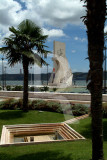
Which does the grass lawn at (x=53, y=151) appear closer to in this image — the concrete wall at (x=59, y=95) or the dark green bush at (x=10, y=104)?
the dark green bush at (x=10, y=104)

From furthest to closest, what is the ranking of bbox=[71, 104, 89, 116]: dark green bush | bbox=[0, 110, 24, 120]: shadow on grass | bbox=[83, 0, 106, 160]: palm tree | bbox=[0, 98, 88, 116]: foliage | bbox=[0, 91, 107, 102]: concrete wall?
bbox=[0, 91, 107, 102]: concrete wall, bbox=[0, 98, 88, 116]: foliage, bbox=[71, 104, 89, 116]: dark green bush, bbox=[0, 110, 24, 120]: shadow on grass, bbox=[83, 0, 106, 160]: palm tree

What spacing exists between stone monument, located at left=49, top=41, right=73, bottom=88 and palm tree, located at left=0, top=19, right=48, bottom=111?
128ft

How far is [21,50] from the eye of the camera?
12289 mm

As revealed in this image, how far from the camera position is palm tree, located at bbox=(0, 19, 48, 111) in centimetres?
1210

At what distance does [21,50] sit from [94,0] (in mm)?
8673

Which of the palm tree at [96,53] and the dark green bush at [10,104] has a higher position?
the palm tree at [96,53]

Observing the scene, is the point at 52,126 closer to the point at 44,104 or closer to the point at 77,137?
the point at 77,137

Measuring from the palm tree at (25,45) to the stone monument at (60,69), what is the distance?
128 feet

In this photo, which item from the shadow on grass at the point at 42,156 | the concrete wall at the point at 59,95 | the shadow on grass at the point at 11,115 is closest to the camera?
the shadow on grass at the point at 42,156

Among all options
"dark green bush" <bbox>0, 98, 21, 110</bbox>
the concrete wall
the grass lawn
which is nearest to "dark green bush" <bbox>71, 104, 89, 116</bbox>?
the concrete wall

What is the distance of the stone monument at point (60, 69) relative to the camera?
53.3 meters

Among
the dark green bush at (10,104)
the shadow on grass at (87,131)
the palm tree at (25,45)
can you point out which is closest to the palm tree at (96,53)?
the shadow on grass at (87,131)

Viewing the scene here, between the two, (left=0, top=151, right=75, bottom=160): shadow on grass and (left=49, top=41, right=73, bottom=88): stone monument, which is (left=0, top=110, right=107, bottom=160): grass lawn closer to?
(left=0, top=151, right=75, bottom=160): shadow on grass

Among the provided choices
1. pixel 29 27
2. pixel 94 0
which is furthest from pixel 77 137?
pixel 29 27
